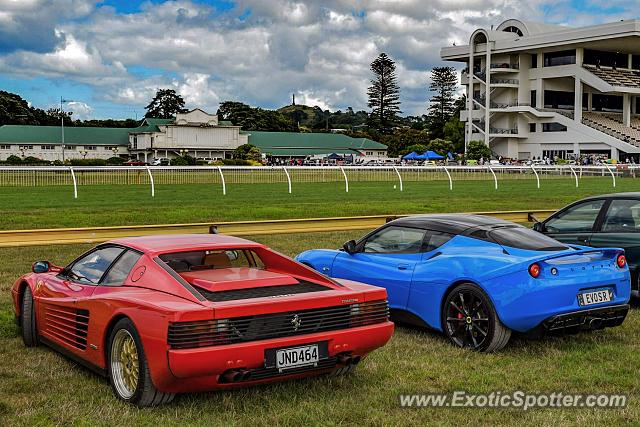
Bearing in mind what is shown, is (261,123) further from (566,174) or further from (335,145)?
(566,174)

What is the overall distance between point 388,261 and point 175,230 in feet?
30.2

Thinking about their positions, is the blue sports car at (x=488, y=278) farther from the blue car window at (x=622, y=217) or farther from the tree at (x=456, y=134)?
the tree at (x=456, y=134)

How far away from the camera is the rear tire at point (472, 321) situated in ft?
24.2

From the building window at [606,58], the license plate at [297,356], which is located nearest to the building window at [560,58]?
the building window at [606,58]

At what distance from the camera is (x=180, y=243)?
6.59 m

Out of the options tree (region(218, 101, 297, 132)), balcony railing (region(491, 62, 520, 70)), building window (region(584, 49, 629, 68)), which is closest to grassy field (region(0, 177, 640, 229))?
balcony railing (region(491, 62, 520, 70))

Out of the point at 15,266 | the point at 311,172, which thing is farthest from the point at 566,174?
the point at 15,266

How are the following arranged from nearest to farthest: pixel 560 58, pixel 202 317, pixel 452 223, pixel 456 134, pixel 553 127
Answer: pixel 202 317, pixel 452 223, pixel 553 127, pixel 560 58, pixel 456 134

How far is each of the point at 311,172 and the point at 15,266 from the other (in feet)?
80.2

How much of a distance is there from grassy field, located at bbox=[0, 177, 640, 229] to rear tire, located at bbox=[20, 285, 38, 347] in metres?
11.5

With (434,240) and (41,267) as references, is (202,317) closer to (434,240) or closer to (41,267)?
(41,267)

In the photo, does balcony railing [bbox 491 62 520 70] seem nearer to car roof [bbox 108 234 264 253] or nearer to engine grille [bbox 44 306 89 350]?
car roof [bbox 108 234 264 253]

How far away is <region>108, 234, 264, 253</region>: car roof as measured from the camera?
6375 millimetres

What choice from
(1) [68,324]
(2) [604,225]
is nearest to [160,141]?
(2) [604,225]
